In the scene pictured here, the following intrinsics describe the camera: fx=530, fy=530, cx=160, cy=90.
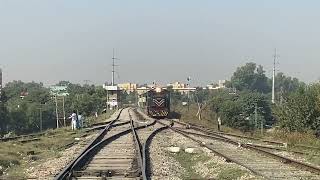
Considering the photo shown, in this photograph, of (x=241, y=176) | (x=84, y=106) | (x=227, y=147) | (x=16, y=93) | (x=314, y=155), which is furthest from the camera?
(x=16, y=93)

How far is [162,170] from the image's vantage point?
47.3ft

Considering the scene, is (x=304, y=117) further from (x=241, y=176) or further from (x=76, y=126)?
(x=241, y=176)

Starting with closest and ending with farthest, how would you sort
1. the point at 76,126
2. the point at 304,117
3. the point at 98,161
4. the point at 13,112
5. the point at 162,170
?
the point at 162,170 < the point at 98,161 < the point at 76,126 < the point at 304,117 < the point at 13,112

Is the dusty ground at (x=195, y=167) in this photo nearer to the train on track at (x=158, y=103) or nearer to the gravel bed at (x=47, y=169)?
the gravel bed at (x=47, y=169)

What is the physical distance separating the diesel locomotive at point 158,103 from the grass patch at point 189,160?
120 ft

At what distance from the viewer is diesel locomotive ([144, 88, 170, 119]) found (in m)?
57.3

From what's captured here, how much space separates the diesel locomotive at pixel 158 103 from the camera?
5728 cm

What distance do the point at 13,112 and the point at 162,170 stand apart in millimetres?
105081

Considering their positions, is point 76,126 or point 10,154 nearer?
point 10,154

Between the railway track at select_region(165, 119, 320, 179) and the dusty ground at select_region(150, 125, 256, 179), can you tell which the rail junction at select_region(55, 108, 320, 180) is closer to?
the railway track at select_region(165, 119, 320, 179)

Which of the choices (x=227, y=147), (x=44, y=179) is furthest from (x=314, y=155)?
(x=44, y=179)

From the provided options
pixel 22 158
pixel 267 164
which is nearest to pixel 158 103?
pixel 22 158

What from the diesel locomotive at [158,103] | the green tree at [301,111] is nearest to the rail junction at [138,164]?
the green tree at [301,111]

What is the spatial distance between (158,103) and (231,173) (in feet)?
143
